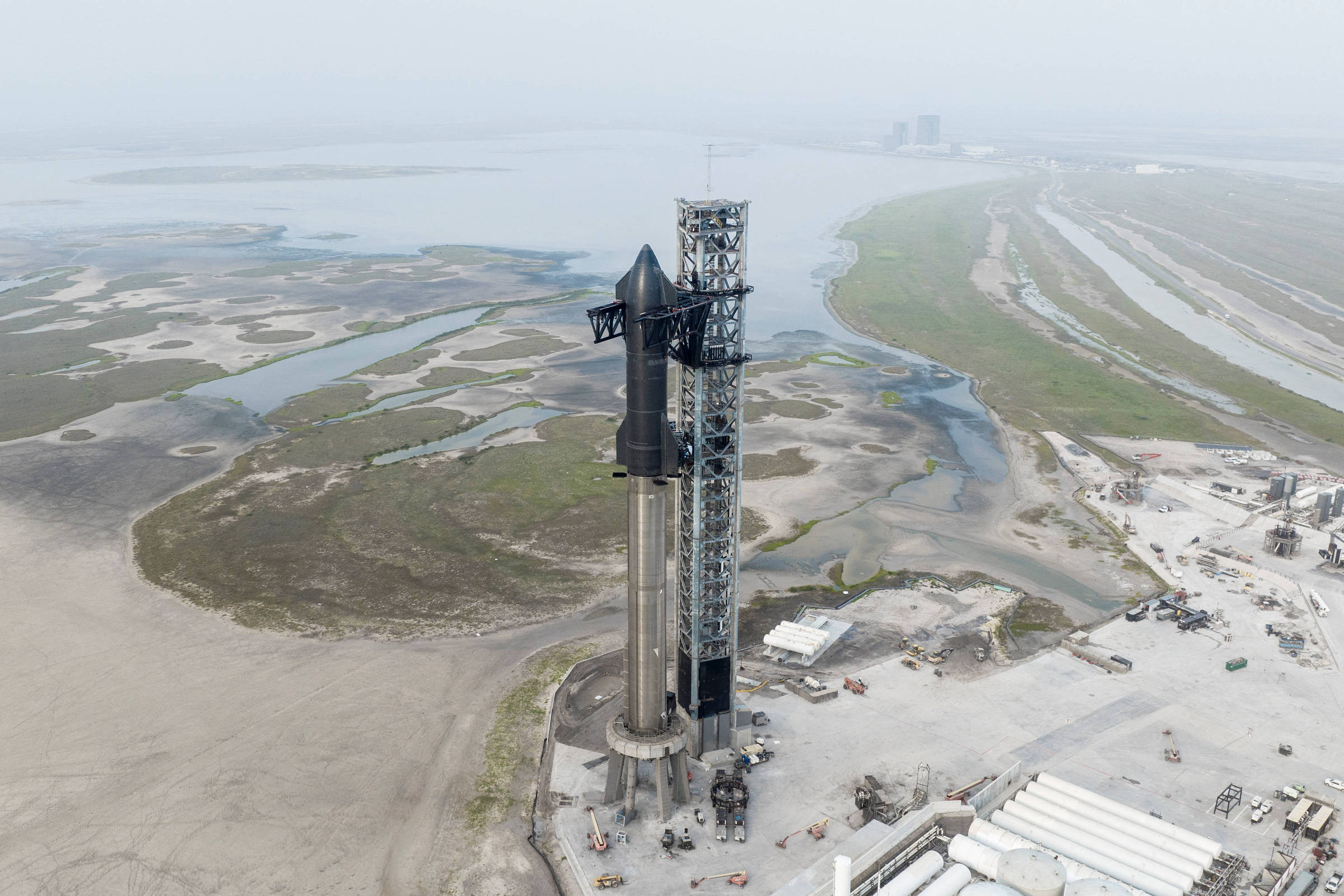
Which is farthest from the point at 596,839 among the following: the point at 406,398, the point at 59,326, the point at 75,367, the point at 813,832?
the point at 59,326

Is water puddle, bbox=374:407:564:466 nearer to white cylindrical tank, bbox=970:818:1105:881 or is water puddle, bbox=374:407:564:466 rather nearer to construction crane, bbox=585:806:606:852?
A: construction crane, bbox=585:806:606:852

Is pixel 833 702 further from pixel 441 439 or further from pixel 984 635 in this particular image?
pixel 441 439

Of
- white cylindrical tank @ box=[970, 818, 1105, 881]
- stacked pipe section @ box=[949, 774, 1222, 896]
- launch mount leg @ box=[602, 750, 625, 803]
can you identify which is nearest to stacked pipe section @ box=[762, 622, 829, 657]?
launch mount leg @ box=[602, 750, 625, 803]

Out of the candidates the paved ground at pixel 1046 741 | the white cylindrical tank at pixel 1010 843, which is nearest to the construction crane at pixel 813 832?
the paved ground at pixel 1046 741

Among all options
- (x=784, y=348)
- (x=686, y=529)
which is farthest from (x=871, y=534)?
(x=784, y=348)

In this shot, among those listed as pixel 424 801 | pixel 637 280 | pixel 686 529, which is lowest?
pixel 424 801

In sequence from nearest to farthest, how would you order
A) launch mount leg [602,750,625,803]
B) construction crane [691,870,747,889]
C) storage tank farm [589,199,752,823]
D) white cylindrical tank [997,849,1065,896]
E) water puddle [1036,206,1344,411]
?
white cylindrical tank [997,849,1065,896] < construction crane [691,870,747,889] < storage tank farm [589,199,752,823] < launch mount leg [602,750,625,803] < water puddle [1036,206,1344,411]
